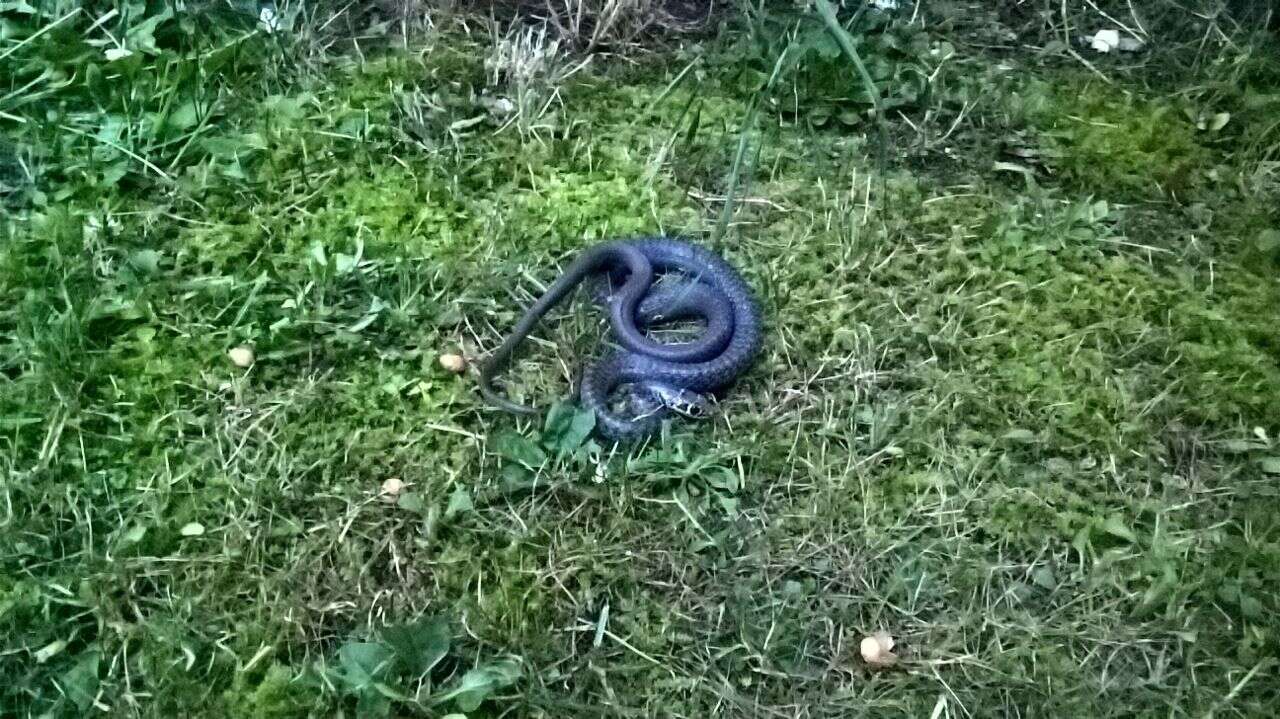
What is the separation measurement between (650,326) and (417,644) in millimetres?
1492

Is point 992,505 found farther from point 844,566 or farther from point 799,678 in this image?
point 799,678

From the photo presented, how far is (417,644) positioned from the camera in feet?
8.87

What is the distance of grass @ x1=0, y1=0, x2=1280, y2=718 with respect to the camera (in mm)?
2801

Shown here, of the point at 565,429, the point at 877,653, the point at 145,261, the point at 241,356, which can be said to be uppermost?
the point at 145,261

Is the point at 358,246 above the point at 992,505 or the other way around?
above

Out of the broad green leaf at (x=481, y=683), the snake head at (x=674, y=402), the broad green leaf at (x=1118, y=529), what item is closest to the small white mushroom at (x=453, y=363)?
the snake head at (x=674, y=402)

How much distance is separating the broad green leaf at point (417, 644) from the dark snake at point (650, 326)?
2.69 feet

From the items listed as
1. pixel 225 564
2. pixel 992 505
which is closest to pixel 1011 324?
pixel 992 505

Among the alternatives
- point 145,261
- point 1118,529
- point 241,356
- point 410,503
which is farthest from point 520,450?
point 1118,529

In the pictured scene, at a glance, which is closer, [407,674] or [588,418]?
[407,674]

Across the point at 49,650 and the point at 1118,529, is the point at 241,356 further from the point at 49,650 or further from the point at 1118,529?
the point at 1118,529

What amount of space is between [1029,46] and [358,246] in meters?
3.20

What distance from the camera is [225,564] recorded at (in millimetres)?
2871

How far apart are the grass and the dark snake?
10cm
